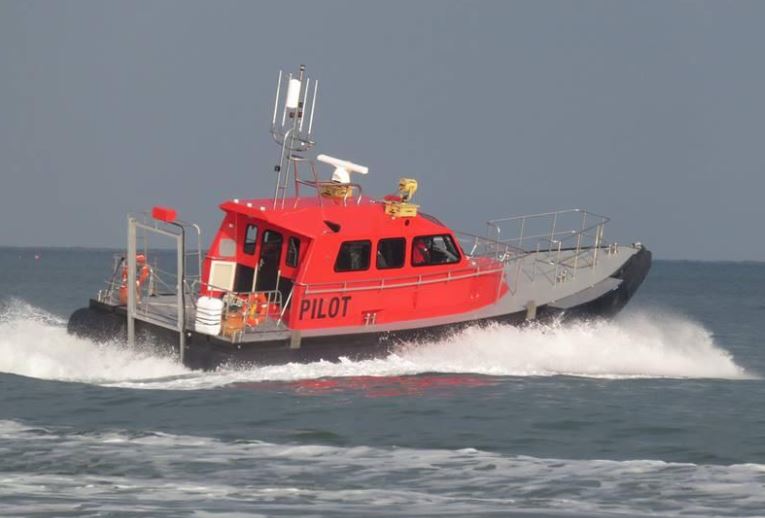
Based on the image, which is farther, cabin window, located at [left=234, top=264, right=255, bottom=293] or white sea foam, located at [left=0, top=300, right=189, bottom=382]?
cabin window, located at [left=234, top=264, right=255, bottom=293]

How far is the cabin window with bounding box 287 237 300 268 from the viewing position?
16.9m

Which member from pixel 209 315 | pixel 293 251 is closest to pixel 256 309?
pixel 209 315

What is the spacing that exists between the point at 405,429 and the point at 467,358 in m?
3.73

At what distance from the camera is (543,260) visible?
780 inches

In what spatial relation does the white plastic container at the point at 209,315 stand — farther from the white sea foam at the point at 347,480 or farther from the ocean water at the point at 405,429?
the white sea foam at the point at 347,480

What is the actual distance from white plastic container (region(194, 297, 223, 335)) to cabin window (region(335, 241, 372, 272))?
1.56 m

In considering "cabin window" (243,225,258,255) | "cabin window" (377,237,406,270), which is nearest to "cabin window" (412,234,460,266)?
"cabin window" (377,237,406,270)

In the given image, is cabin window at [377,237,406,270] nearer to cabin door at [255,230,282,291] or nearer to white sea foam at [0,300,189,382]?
cabin door at [255,230,282,291]

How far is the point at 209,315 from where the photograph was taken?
51.7ft

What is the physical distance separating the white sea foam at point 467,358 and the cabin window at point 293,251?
1.39 meters

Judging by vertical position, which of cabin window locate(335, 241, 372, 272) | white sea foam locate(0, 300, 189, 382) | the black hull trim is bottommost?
white sea foam locate(0, 300, 189, 382)

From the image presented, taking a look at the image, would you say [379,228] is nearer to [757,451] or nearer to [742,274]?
[757,451]

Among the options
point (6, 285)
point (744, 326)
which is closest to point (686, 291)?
point (744, 326)

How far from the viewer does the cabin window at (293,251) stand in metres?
16.9
